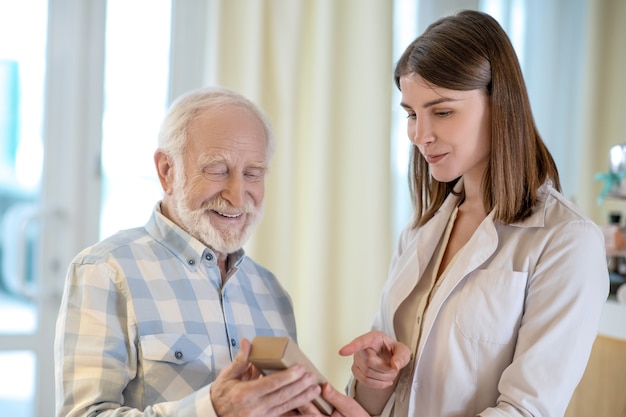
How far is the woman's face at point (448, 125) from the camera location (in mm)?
1476

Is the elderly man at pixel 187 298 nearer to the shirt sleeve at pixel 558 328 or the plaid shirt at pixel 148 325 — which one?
the plaid shirt at pixel 148 325

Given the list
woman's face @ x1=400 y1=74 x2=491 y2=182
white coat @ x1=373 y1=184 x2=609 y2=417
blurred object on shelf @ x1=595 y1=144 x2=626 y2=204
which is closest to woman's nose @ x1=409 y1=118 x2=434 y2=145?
woman's face @ x1=400 y1=74 x2=491 y2=182

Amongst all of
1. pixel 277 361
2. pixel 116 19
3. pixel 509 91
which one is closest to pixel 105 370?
pixel 277 361

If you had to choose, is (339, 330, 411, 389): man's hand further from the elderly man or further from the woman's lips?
the woman's lips

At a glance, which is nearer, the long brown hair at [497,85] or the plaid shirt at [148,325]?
the plaid shirt at [148,325]

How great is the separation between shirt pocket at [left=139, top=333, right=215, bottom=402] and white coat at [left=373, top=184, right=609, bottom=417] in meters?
0.44

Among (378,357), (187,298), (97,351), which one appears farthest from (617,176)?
(97,351)

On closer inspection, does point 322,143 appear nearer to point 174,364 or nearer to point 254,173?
point 254,173

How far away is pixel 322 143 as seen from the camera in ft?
9.10

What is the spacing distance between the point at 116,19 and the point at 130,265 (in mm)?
1457

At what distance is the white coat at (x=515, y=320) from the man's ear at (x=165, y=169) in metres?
0.58

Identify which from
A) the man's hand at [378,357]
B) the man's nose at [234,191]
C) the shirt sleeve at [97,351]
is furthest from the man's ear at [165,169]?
the man's hand at [378,357]

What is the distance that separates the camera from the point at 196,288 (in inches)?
61.6

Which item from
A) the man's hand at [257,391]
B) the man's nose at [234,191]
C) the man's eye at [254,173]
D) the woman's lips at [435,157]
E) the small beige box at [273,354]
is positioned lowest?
the man's hand at [257,391]
